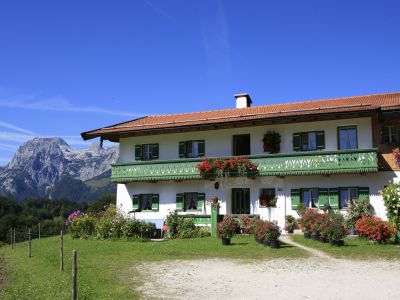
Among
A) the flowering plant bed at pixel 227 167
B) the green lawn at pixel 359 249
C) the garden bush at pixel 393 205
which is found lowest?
the green lawn at pixel 359 249

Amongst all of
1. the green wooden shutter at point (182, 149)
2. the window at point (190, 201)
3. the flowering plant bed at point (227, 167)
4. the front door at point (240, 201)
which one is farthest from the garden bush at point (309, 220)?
the green wooden shutter at point (182, 149)

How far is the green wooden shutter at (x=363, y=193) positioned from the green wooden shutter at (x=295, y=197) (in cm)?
320

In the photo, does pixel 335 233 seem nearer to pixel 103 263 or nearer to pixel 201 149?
pixel 103 263

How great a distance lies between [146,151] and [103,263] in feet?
49.1

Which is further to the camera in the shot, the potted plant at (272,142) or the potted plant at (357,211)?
the potted plant at (272,142)

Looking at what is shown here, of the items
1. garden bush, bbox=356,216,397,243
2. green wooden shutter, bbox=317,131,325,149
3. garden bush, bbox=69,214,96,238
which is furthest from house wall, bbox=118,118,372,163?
garden bush, bbox=356,216,397,243

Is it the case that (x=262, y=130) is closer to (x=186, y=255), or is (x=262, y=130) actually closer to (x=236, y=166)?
(x=236, y=166)

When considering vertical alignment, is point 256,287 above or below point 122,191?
below

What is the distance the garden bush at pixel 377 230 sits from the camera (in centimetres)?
1841

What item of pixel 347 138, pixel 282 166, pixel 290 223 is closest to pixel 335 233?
pixel 290 223

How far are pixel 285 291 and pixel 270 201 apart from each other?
601 inches

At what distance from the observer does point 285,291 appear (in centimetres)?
1034

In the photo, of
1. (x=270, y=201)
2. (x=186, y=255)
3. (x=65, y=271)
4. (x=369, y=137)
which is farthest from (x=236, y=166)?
(x=65, y=271)

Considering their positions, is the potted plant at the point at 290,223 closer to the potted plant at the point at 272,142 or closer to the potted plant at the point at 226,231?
the potted plant at the point at 272,142
